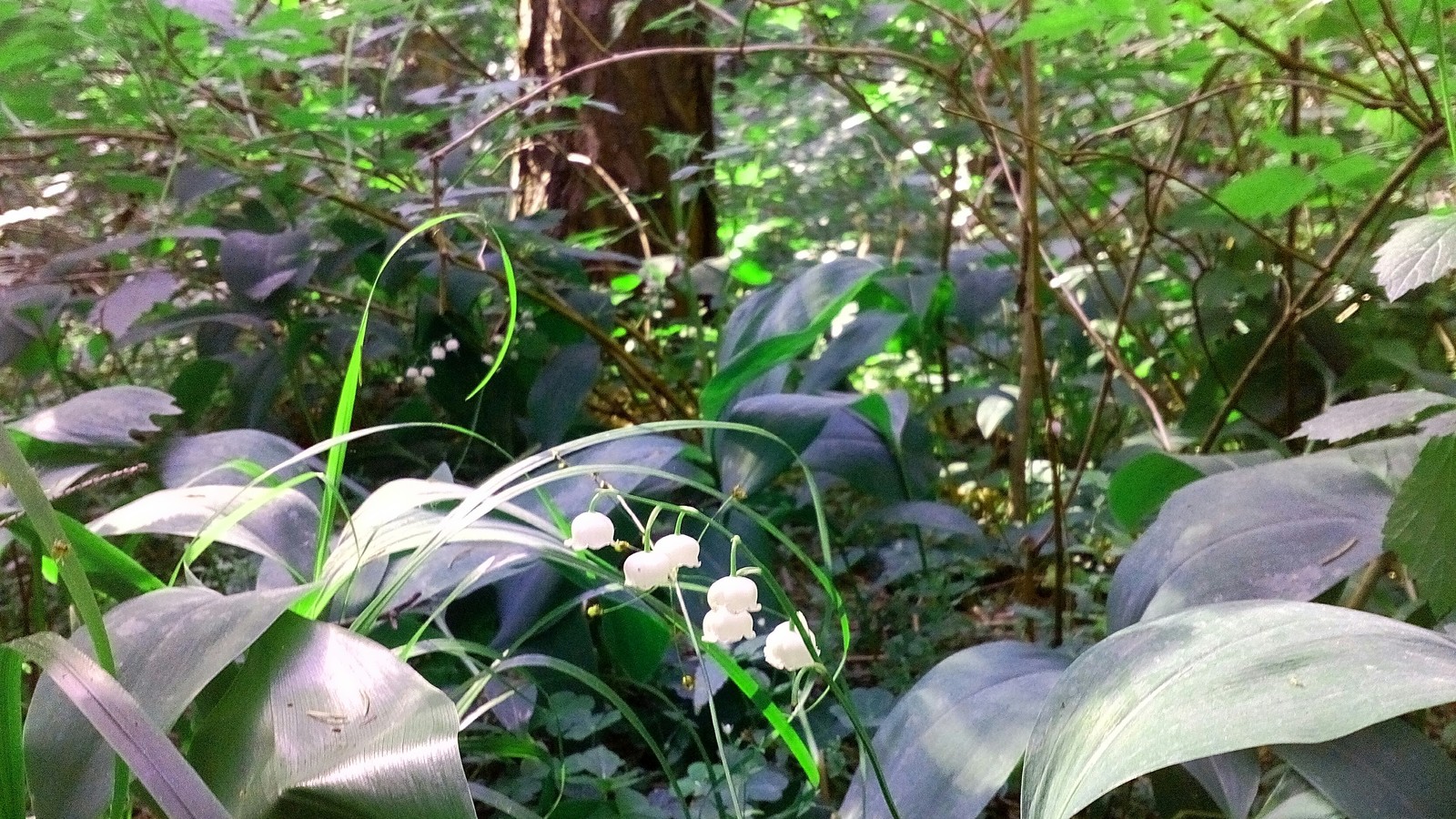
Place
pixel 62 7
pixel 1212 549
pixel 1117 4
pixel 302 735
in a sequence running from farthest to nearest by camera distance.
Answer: pixel 62 7 → pixel 1117 4 → pixel 1212 549 → pixel 302 735

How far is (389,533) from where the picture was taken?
0.56 metres

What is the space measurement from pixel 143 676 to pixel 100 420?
0.42 m

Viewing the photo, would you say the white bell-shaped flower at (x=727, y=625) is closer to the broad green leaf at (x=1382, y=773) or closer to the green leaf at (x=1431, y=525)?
the broad green leaf at (x=1382, y=773)

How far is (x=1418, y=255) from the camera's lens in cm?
49

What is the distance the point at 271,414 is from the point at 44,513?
3.08ft

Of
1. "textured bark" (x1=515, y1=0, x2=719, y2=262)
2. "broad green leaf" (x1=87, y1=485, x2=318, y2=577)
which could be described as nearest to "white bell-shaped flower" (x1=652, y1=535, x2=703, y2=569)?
"broad green leaf" (x1=87, y1=485, x2=318, y2=577)

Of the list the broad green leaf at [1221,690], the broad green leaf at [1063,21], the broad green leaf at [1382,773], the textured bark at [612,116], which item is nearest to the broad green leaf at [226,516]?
the broad green leaf at [1221,690]

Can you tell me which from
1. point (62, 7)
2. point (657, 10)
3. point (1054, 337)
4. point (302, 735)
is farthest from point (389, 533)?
point (657, 10)

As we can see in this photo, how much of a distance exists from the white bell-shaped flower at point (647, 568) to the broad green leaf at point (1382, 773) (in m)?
0.30

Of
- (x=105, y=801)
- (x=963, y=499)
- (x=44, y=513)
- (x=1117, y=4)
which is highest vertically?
(x=1117, y=4)

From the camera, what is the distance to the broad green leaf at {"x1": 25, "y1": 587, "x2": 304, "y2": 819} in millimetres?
375

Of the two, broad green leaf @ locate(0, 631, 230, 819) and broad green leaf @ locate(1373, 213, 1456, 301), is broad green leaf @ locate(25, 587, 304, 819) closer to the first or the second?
broad green leaf @ locate(0, 631, 230, 819)

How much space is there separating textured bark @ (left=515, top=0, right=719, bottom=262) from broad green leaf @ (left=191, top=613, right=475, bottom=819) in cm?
120

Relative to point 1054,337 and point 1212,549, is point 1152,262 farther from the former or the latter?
point 1212,549
